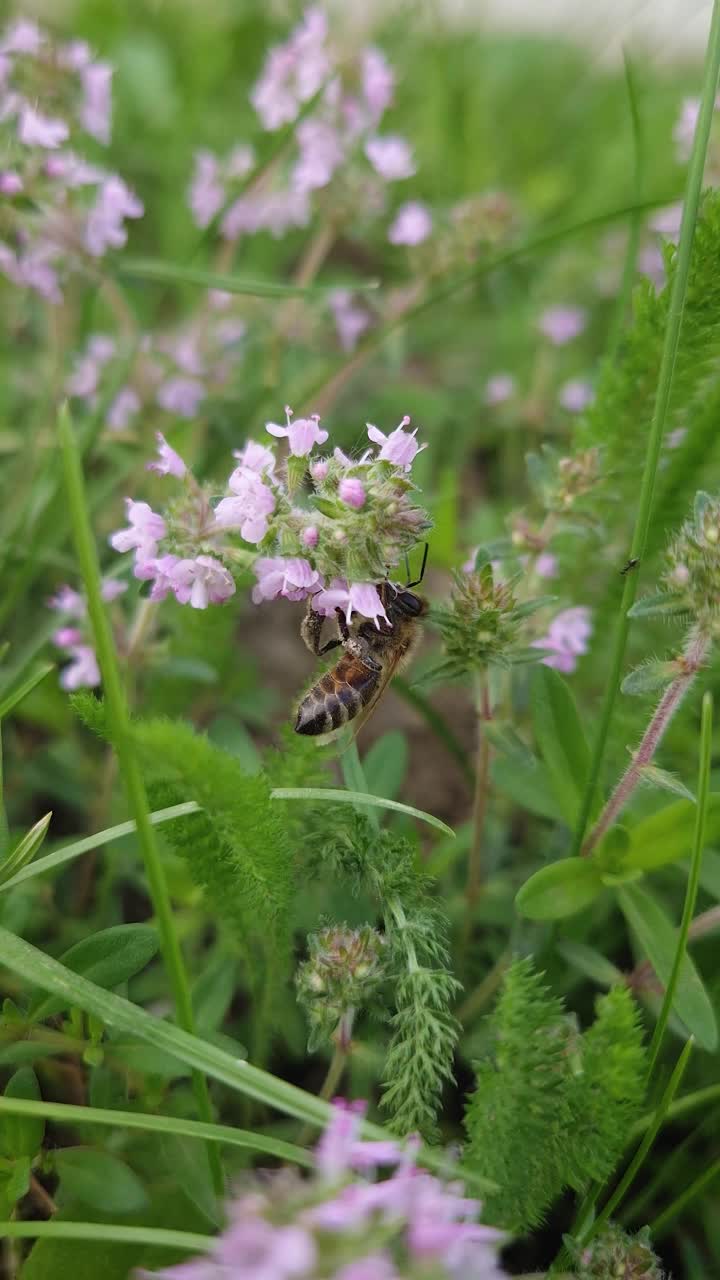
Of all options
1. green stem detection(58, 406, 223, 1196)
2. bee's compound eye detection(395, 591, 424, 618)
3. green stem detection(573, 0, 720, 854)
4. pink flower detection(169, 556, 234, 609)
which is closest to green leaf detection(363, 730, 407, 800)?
bee's compound eye detection(395, 591, 424, 618)

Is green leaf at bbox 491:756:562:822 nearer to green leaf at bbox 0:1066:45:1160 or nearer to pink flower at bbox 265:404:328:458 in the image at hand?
pink flower at bbox 265:404:328:458

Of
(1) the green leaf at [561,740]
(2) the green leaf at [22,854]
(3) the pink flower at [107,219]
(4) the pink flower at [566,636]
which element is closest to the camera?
(2) the green leaf at [22,854]

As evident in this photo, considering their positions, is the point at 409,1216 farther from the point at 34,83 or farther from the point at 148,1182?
the point at 34,83

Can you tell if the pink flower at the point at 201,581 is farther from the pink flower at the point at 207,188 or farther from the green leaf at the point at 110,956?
the pink flower at the point at 207,188

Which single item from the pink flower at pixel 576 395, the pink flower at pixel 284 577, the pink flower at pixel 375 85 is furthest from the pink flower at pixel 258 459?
the pink flower at pixel 576 395

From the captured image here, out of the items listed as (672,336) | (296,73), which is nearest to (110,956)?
(672,336)
